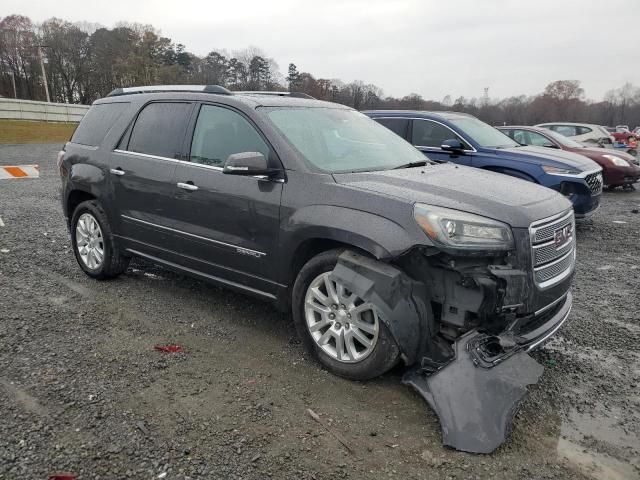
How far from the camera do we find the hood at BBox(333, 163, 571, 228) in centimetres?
305

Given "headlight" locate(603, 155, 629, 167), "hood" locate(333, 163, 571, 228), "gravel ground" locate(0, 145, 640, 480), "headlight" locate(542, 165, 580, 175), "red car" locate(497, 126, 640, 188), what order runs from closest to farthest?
"gravel ground" locate(0, 145, 640, 480)
"hood" locate(333, 163, 571, 228)
"headlight" locate(542, 165, 580, 175)
"red car" locate(497, 126, 640, 188)
"headlight" locate(603, 155, 629, 167)

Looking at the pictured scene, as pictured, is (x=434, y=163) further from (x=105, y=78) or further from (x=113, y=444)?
(x=105, y=78)

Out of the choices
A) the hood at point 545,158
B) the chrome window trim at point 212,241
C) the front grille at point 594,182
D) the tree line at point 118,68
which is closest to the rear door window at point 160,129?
the chrome window trim at point 212,241

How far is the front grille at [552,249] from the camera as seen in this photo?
3.07m

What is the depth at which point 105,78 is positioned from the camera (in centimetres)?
7144

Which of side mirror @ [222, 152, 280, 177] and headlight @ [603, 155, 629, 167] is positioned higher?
side mirror @ [222, 152, 280, 177]

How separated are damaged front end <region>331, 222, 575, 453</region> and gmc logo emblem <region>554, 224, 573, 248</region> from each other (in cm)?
19

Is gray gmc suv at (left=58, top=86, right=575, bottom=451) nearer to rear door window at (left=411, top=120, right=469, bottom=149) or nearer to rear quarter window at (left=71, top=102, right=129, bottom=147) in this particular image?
rear quarter window at (left=71, top=102, right=129, bottom=147)

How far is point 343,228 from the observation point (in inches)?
125

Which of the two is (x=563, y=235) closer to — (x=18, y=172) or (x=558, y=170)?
(x=558, y=170)

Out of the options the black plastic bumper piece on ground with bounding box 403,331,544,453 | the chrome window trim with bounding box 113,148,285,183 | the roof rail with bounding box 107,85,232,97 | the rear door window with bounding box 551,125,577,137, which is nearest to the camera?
the black plastic bumper piece on ground with bounding box 403,331,544,453

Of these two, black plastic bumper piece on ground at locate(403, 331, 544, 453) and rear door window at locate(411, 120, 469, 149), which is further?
rear door window at locate(411, 120, 469, 149)

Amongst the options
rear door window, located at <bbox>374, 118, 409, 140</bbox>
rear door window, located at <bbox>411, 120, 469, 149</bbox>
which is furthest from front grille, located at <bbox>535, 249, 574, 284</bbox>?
rear door window, located at <bbox>374, 118, 409, 140</bbox>

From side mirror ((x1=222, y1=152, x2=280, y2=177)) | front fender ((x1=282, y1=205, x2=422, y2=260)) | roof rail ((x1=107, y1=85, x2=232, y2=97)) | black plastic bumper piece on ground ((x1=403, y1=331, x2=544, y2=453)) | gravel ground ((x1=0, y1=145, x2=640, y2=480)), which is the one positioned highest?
roof rail ((x1=107, y1=85, x2=232, y2=97))
